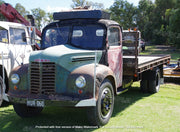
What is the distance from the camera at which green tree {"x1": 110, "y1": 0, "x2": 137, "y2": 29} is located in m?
49.2

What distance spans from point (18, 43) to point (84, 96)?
3.99 m

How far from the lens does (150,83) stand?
849cm

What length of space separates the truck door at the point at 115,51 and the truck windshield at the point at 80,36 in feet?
0.97

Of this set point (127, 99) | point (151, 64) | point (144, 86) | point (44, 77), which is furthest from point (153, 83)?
point (44, 77)

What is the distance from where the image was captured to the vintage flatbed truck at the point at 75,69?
15.3 ft

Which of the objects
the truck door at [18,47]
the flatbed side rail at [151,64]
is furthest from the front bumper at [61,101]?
the truck door at [18,47]

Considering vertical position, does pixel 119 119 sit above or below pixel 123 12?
below

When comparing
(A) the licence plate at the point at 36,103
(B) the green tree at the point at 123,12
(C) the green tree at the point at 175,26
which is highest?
(B) the green tree at the point at 123,12

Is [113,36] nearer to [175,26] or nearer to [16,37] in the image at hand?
[16,37]

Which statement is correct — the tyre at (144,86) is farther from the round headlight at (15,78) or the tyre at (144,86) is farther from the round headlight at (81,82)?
the round headlight at (15,78)

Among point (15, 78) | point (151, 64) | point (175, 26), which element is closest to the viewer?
point (15, 78)

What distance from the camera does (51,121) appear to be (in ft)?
18.0

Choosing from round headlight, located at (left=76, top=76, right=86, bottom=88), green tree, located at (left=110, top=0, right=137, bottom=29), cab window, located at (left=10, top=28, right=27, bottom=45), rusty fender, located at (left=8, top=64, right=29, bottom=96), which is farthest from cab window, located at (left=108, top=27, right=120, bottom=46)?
green tree, located at (left=110, top=0, right=137, bottom=29)

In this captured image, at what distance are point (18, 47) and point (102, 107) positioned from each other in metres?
3.92
